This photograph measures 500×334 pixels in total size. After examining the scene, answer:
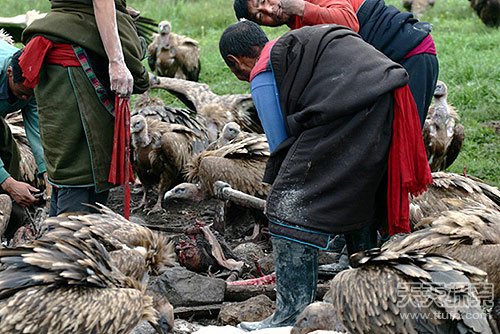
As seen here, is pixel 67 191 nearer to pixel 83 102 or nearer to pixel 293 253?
pixel 83 102

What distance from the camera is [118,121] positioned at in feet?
15.9

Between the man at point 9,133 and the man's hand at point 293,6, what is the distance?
1.52 meters

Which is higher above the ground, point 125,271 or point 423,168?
point 423,168

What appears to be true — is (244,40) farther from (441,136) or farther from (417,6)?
(417,6)

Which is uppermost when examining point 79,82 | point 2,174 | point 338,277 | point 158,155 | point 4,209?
point 79,82

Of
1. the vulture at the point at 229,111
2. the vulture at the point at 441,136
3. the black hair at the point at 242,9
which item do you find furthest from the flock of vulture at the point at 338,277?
the vulture at the point at 229,111

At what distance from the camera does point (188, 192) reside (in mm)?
7270

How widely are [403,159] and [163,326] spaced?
4.45 feet

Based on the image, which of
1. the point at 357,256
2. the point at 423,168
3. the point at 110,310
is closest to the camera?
the point at 110,310

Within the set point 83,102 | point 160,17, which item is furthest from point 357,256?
point 160,17

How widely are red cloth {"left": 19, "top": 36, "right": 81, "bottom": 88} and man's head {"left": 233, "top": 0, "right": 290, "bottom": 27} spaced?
93 centimetres

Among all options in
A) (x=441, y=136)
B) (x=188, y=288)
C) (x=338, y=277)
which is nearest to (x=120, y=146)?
(x=188, y=288)

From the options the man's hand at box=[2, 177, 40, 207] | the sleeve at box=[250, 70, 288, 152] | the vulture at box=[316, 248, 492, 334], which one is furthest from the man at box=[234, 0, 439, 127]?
the man's hand at box=[2, 177, 40, 207]

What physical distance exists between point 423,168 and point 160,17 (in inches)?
498
